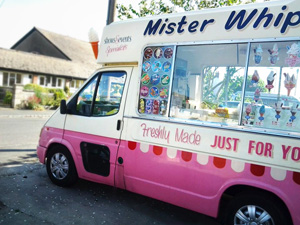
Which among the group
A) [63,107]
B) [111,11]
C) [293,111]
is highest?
[111,11]

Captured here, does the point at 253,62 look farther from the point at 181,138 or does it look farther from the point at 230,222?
the point at 230,222

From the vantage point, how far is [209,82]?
392 cm

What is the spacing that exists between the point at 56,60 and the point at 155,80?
31.7m

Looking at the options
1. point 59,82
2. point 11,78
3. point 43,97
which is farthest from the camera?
point 59,82

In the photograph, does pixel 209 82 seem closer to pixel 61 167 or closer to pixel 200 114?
pixel 200 114

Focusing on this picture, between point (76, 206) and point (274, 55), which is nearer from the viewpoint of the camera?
point (274, 55)

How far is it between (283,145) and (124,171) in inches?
87.2

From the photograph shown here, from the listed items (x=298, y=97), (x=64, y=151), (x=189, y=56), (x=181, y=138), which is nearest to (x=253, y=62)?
(x=298, y=97)

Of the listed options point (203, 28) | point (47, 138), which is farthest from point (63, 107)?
point (203, 28)

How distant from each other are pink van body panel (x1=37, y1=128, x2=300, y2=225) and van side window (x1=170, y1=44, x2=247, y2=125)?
→ 1.88 feet

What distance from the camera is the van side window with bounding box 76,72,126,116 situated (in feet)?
14.1

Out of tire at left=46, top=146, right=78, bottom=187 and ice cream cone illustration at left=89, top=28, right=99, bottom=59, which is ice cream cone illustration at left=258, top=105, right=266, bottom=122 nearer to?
tire at left=46, top=146, right=78, bottom=187

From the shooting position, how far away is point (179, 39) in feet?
12.3

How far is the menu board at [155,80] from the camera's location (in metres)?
3.84
